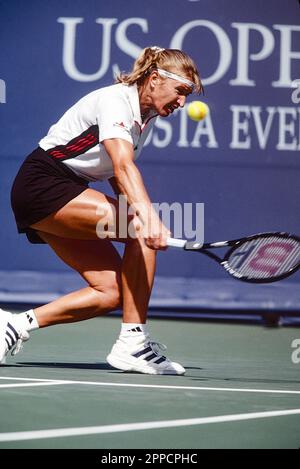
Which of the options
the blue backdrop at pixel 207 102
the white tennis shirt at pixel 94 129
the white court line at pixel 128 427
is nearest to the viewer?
the white court line at pixel 128 427

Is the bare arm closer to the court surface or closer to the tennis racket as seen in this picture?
the tennis racket

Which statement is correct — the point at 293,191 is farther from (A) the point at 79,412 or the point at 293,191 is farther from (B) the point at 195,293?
(A) the point at 79,412

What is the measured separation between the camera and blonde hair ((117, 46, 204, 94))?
476cm

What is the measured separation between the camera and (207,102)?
7668mm

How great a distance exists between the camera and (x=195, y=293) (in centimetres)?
769

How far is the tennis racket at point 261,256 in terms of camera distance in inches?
171

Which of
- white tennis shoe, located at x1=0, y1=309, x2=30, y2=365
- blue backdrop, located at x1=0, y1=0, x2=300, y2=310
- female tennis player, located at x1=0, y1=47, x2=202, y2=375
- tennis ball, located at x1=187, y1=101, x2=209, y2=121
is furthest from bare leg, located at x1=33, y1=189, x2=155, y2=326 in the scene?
blue backdrop, located at x1=0, y1=0, x2=300, y2=310

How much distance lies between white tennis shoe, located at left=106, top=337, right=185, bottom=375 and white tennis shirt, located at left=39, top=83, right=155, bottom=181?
0.76 m

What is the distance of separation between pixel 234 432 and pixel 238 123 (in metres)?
4.72

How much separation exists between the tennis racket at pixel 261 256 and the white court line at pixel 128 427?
873 millimetres

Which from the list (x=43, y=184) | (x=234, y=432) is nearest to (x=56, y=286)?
(x=43, y=184)

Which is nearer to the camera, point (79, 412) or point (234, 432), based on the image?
point (234, 432)

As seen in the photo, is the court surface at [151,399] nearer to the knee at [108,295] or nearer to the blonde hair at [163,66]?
the knee at [108,295]

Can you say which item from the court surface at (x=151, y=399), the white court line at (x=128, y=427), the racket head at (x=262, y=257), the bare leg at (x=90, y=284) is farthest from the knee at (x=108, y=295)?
the white court line at (x=128, y=427)
